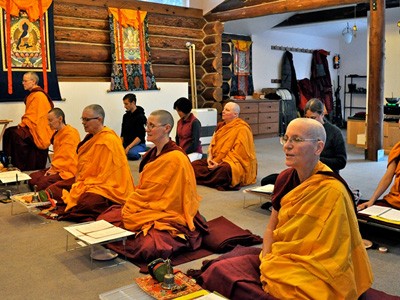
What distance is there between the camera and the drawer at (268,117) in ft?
39.1

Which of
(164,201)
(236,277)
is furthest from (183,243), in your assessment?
(236,277)

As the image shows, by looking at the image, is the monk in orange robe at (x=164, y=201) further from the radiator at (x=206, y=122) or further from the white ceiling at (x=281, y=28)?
the white ceiling at (x=281, y=28)

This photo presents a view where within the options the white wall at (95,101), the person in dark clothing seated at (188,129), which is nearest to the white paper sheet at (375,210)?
the person in dark clothing seated at (188,129)

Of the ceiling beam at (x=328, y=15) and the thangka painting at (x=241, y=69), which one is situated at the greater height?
the ceiling beam at (x=328, y=15)

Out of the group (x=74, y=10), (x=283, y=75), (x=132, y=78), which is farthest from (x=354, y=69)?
(x=74, y=10)

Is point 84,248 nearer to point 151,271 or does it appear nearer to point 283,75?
point 151,271

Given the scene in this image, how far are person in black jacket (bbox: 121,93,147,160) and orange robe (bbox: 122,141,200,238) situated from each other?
4559mm

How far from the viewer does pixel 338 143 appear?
482 cm

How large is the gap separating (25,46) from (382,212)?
6656 millimetres

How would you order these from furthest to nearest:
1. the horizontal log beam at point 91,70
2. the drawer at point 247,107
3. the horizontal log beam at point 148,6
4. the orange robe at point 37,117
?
the drawer at point 247,107
the horizontal log beam at point 148,6
the horizontal log beam at point 91,70
the orange robe at point 37,117

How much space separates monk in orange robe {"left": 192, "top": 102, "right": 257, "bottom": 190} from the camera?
20.7 ft

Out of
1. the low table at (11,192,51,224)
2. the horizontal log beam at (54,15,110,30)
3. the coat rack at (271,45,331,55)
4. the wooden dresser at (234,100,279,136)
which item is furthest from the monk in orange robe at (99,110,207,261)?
the coat rack at (271,45,331,55)

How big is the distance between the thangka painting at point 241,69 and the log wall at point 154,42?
101cm

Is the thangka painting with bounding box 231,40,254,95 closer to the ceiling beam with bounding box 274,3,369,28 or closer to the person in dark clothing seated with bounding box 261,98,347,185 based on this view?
the ceiling beam with bounding box 274,3,369,28
